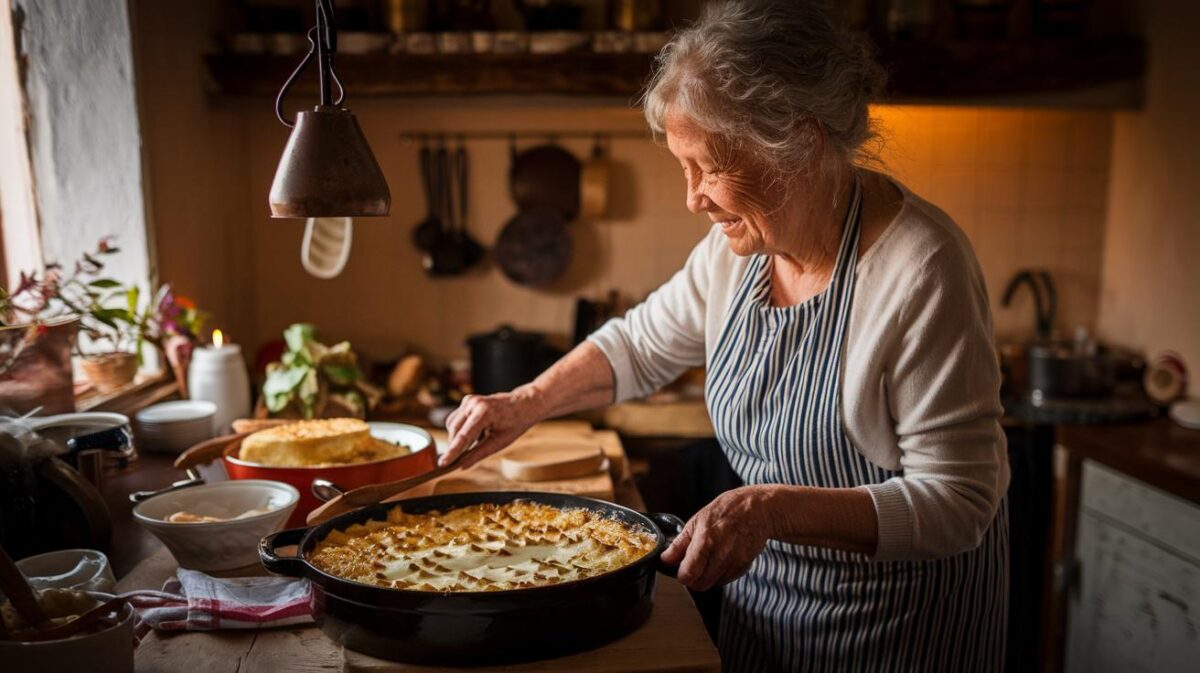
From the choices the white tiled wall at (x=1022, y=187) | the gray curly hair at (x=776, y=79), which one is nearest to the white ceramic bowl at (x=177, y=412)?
the gray curly hair at (x=776, y=79)

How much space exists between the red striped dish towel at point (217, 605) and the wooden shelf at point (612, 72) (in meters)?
2.03

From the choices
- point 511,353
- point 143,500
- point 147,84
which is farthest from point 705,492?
point 147,84

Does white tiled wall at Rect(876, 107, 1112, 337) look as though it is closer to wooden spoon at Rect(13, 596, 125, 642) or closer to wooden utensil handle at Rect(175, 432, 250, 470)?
wooden utensil handle at Rect(175, 432, 250, 470)

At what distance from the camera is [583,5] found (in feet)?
10.8

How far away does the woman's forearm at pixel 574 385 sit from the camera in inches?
72.2

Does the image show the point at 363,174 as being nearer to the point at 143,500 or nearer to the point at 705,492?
the point at 143,500

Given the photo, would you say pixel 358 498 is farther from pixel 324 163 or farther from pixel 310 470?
pixel 324 163

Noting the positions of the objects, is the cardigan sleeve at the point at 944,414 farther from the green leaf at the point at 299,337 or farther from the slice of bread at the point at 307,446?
the green leaf at the point at 299,337

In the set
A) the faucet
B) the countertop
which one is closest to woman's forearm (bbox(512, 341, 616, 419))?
the countertop

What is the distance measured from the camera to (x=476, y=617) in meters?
1.10

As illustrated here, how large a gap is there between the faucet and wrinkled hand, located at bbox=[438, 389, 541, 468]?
2477 mm

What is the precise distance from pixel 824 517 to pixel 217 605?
0.84 m

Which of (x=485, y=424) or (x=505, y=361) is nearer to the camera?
(x=485, y=424)

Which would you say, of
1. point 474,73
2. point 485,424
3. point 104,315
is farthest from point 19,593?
point 474,73
